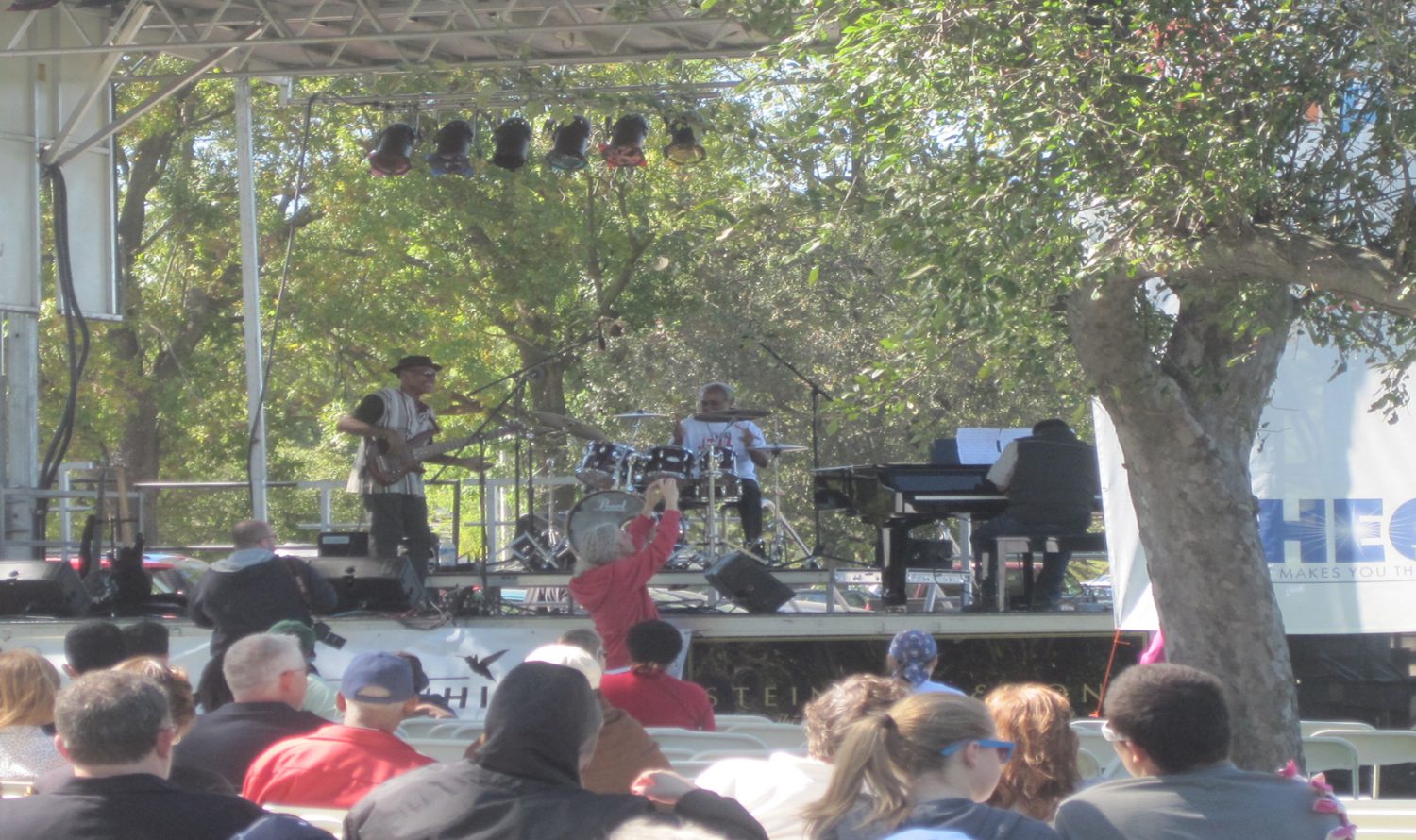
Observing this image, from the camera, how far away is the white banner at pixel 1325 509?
6738 millimetres

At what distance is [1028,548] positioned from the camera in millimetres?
9008

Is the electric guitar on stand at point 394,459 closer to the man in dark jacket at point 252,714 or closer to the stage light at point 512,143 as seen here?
the stage light at point 512,143

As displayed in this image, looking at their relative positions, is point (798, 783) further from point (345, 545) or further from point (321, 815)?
point (345, 545)

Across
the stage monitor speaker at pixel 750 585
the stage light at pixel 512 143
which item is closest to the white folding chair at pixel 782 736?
the stage monitor speaker at pixel 750 585

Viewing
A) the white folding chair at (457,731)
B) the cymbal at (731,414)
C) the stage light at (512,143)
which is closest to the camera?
the white folding chair at (457,731)

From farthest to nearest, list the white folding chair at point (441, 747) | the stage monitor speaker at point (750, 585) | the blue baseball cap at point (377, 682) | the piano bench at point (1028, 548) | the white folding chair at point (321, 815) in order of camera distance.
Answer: the piano bench at point (1028, 548) < the stage monitor speaker at point (750, 585) < the white folding chair at point (441, 747) < the blue baseball cap at point (377, 682) < the white folding chair at point (321, 815)

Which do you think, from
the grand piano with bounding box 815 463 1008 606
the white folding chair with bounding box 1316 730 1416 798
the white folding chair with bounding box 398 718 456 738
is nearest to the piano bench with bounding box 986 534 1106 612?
the grand piano with bounding box 815 463 1008 606

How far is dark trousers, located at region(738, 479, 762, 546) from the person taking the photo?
1044 cm

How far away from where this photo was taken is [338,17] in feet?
33.2

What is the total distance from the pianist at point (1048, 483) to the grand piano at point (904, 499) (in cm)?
41

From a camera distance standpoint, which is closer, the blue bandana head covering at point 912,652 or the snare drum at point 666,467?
the blue bandana head covering at point 912,652

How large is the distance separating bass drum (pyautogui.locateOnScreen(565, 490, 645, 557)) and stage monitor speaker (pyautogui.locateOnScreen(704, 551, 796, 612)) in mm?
956

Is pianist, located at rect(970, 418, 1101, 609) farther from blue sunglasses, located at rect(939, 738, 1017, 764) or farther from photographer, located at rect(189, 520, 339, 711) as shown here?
blue sunglasses, located at rect(939, 738, 1017, 764)

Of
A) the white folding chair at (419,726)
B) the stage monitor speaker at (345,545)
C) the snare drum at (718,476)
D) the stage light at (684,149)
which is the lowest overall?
the white folding chair at (419,726)
